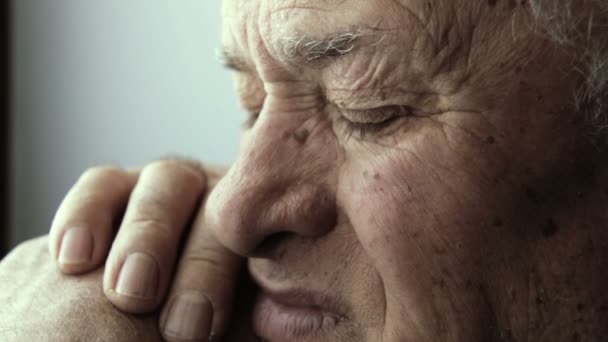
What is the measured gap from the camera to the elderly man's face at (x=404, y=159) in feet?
2.80

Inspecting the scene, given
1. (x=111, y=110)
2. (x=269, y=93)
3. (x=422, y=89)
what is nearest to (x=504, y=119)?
(x=422, y=89)

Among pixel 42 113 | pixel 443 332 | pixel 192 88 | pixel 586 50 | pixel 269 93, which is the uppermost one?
pixel 586 50

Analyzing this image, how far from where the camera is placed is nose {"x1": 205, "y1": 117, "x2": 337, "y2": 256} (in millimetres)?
948

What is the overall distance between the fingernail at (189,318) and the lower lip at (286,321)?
0.08 m

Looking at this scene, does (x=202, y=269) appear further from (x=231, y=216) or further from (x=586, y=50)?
(x=586, y=50)

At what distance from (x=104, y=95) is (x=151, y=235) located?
1.51 m

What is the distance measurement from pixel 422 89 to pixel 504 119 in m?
0.10

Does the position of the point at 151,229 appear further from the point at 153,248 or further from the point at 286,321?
the point at 286,321

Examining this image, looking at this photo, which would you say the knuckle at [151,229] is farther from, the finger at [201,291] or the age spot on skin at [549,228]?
the age spot on skin at [549,228]

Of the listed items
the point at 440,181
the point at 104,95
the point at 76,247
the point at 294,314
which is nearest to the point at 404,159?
the point at 440,181

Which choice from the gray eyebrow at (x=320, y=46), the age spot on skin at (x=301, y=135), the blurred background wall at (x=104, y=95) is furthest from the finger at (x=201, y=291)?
the blurred background wall at (x=104, y=95)

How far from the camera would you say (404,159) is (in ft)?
2.94

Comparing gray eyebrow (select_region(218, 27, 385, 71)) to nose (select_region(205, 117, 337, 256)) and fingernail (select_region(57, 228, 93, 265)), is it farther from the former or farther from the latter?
fingernail (select_region(57, 228, 93, 265))

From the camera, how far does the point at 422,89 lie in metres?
0.88
